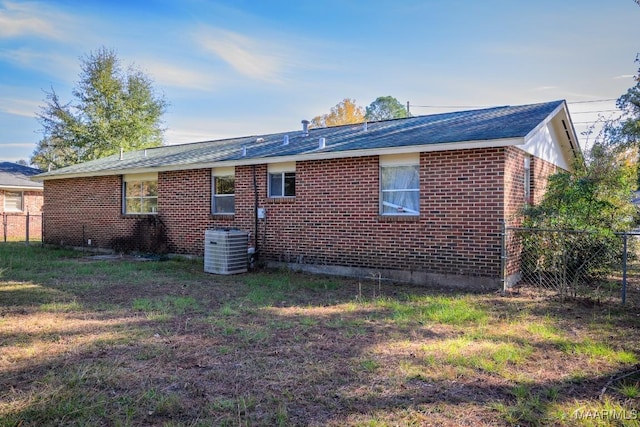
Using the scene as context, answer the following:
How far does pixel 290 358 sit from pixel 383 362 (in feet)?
3.13

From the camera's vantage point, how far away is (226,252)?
10031 millimetres

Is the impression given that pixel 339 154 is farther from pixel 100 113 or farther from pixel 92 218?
pixel 100 113

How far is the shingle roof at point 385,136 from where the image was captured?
8500 millimetres

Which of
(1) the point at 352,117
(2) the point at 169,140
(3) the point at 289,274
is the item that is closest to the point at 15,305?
(3) the point at 289,274

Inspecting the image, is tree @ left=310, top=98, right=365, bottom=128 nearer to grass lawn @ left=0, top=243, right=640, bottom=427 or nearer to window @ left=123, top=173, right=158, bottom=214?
window @ left=123, top=173, right=158, bottom=214

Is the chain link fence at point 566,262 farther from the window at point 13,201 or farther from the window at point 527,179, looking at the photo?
the window at point 13,201

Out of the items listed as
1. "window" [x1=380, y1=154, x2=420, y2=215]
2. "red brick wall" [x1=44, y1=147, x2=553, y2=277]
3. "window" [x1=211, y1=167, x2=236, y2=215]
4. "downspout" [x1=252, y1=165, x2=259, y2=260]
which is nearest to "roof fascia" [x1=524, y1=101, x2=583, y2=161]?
"red brick wall" [x1=44, y1=147, x2=553, y2=277]

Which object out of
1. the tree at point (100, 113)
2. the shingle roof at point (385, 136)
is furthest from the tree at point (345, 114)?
the shingle roof at point (385, 136)

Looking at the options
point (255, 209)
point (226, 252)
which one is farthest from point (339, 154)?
point (226, 252)

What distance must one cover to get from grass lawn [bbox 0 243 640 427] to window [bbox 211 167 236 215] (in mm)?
4522

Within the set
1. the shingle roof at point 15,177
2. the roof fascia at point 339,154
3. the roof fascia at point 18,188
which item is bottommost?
the roof fascia at point 339,154

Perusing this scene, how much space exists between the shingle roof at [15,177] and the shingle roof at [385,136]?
922cm

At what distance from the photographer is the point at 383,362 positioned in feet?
13.9

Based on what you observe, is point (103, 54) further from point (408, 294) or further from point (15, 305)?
point (408, 294)
